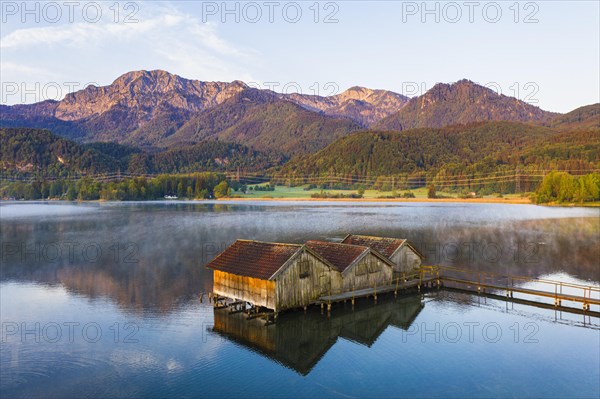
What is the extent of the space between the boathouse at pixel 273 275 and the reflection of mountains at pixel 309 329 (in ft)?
4.93

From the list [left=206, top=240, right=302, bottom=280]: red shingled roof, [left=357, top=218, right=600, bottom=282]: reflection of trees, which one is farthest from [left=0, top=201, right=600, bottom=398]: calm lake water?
[left=206, top=240, right=302, bottom=280]: red shingled roof

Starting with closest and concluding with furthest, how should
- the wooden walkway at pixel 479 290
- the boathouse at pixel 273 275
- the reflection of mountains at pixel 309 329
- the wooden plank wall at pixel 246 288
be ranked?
the reflection of mountains at pixel 309 329
the wooden plank wall at pixel 246 288
the boathouse at pixel 273 275
the wooden walkway at pixel 479 290

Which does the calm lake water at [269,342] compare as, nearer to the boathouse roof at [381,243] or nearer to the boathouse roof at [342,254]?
the boathouse roof at [342,254]

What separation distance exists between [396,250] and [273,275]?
1664cm

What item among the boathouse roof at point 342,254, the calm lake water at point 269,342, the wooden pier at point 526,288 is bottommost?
the calm lake water at point 269,342

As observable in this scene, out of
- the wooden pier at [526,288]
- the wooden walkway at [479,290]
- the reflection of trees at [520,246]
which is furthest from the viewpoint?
the reflection of trees at [520,246]

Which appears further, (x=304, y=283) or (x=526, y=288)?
(x=526, y=288)

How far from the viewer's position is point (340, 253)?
42250 millimetres

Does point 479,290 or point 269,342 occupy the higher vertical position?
point 479,290

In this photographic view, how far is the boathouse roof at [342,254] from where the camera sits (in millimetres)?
40625

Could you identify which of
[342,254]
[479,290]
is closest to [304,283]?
[342,254]

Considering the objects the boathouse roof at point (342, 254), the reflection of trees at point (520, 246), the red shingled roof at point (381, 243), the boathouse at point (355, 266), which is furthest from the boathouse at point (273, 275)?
the reflection of trees at point (520, 246)

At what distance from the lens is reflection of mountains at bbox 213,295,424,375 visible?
30.2 m

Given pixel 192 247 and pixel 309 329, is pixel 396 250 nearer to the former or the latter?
pixel 309 329
